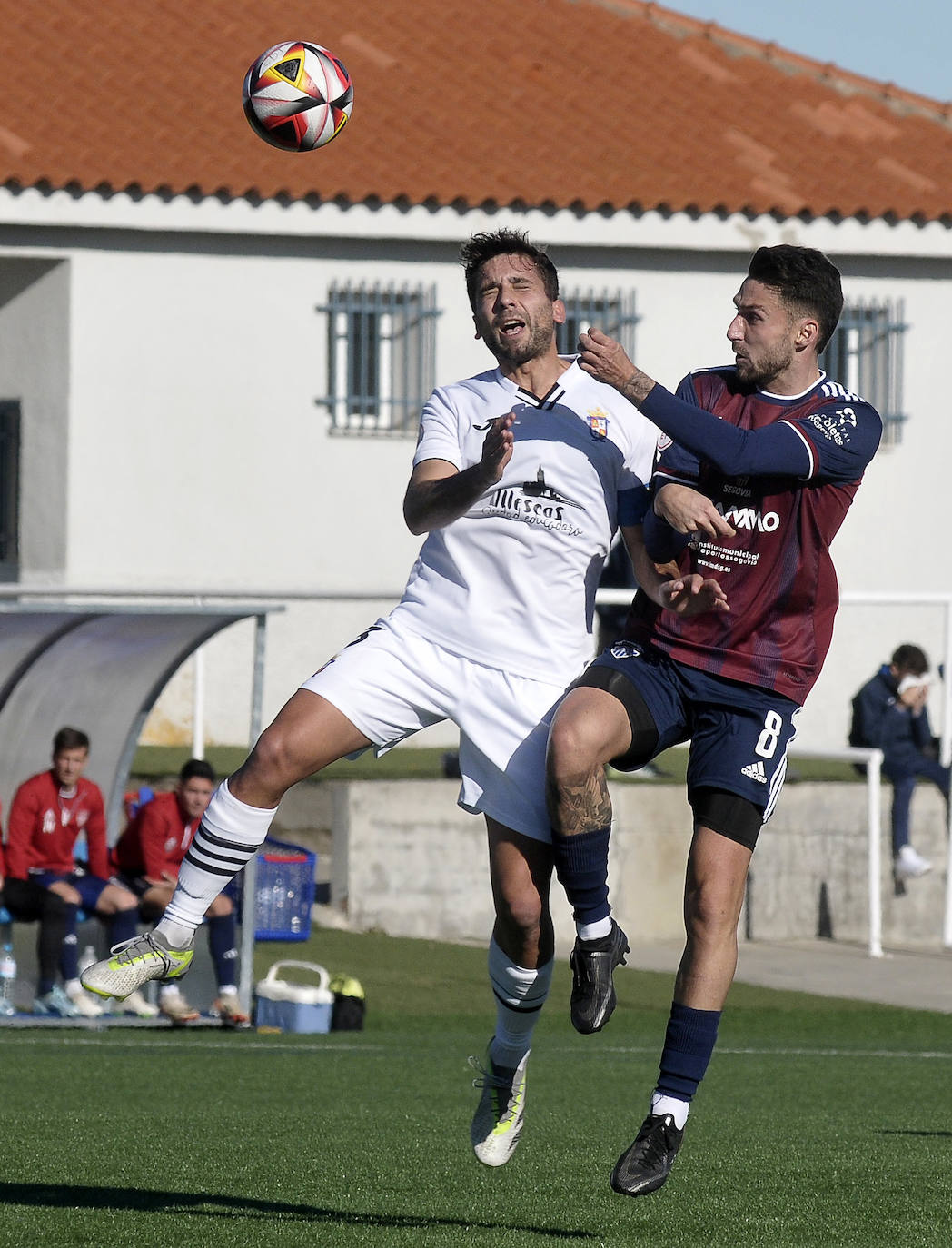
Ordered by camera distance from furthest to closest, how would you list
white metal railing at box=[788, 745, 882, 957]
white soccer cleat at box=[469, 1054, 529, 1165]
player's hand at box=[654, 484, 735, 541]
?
white metal railing at box=[788, 745, 882, 957] < white soccer cleat at box=[469, 1054, 529, 1165] < player's hand at box=[654, 484, 735, 541]

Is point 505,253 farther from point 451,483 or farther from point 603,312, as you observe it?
point 603,312

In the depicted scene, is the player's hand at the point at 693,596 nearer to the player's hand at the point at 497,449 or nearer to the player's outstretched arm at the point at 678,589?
the player's outstretched arm at the point at 678,589

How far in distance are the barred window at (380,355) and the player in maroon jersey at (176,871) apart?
829 cm

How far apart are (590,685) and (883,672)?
1221 cm

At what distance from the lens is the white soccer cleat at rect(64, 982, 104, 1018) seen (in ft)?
45.0

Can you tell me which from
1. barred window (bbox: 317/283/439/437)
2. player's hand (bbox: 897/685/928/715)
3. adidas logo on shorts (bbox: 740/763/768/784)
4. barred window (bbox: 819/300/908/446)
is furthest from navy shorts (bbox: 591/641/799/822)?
barred window (bbox: 819/300/908/446)

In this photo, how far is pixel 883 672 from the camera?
18.2 m

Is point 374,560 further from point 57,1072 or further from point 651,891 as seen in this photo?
point 57,1072

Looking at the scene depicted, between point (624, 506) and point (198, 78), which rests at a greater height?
point (198, 78)

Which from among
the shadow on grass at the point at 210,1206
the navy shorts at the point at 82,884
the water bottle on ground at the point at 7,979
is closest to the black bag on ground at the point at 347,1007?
the navy shorts at the point at 82,884

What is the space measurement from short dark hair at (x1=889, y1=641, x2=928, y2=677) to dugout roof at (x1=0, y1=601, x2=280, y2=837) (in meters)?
6.22

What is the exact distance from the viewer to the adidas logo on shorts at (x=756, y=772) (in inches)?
245

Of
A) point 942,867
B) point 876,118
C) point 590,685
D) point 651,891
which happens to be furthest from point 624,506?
point 876,118

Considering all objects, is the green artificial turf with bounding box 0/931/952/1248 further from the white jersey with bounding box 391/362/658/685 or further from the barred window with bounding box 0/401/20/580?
the barred window with bounding box 0/401/20/580
